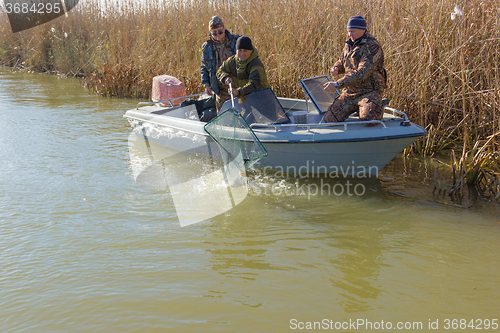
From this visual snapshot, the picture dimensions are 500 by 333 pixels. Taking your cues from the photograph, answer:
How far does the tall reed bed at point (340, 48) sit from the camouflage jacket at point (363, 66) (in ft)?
4.18

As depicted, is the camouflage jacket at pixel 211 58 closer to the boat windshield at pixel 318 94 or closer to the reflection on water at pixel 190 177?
the reflection on water at pixel 190 177

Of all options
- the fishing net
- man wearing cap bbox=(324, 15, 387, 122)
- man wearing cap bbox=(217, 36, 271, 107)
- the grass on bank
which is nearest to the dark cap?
man wearing cap bbox=(217, 36, 271, 107)

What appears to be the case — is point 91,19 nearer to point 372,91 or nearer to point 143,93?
point 143,93

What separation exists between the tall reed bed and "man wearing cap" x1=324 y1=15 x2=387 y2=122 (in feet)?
4.15

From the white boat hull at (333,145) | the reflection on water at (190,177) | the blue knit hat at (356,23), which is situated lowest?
the reflection on water at (190,177)

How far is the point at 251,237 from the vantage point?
12.3ft

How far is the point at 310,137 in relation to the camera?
4.70 metres

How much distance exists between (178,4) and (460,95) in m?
7.18

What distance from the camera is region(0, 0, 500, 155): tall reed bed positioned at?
548 cm

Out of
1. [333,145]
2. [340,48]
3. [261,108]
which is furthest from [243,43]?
[340,48]

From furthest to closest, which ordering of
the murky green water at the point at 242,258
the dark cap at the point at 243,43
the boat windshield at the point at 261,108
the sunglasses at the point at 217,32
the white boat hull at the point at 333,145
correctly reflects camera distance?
the sunglasses at the point at 217,32, the boat windshield at the point at 261,108, the dark cap at the point at 243,43, the white boat hull at the point at 333,145, the murky green water at the point at 242,258

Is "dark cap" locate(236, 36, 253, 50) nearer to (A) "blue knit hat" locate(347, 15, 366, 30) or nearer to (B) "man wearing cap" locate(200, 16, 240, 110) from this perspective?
(B) "man wearing cap" locate(200, 16, 240, 110)

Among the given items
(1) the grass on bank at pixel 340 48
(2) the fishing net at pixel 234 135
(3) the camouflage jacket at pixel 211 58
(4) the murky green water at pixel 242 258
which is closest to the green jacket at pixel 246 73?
(3) the camouflage jacket at pixel 211 58

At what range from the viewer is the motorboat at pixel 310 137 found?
4.57 m
